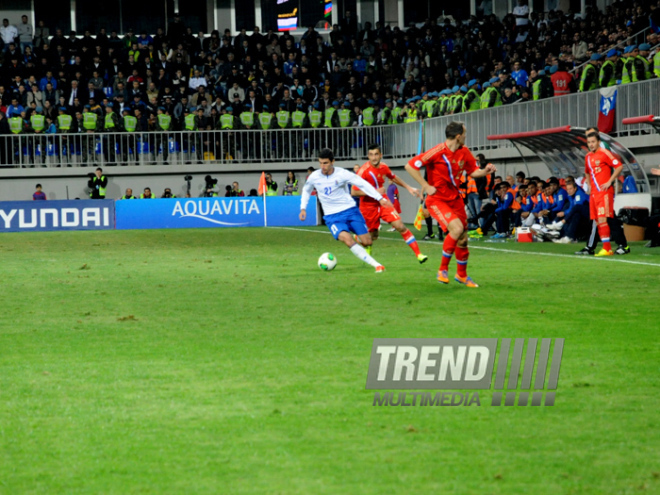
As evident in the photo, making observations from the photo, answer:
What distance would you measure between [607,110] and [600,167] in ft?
26.1

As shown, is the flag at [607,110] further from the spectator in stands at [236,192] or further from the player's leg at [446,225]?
the spectator in stands at [236,192]

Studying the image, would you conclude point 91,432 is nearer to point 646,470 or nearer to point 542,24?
point 646,470

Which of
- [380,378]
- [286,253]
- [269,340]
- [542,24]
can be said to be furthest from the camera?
[542,24]

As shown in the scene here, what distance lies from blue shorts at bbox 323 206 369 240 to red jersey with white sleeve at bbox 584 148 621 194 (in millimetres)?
4489

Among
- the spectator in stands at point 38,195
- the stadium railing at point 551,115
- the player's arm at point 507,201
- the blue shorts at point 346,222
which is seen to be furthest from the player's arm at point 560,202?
the spectator in stands at point 38,195

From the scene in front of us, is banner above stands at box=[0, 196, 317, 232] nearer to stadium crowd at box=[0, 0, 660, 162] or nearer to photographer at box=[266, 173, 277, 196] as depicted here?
photographer at box=[266, 173, 277, 196]

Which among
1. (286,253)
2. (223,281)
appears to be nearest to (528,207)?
(286,253)

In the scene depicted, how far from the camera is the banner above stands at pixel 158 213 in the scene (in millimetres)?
33781

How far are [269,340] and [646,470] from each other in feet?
14.3

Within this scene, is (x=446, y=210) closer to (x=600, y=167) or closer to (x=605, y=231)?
(x=600, y=167)

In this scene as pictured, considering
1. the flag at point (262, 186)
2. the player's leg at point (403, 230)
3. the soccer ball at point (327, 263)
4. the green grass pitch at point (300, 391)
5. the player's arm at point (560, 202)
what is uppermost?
the flag at point (262, 186)

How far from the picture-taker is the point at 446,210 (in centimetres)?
1228

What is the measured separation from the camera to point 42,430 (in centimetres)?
530

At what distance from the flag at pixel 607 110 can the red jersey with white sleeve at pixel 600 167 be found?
7561 mm
